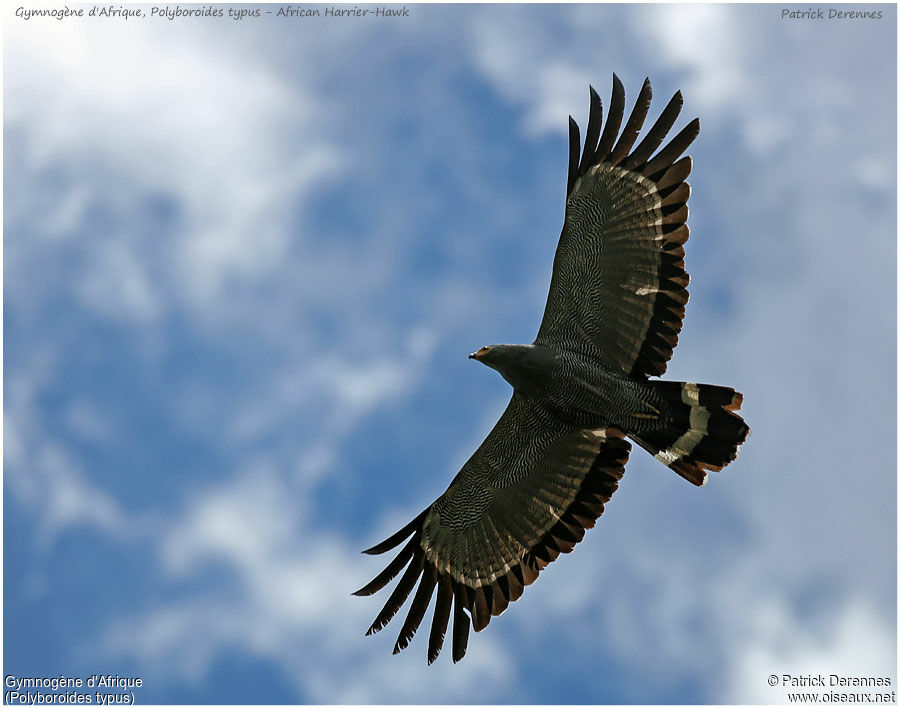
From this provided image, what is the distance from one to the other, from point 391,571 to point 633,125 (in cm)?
618

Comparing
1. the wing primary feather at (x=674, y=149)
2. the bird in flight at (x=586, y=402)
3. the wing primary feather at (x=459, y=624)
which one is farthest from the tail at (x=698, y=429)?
the wing primary feather at (x=459, y=624)

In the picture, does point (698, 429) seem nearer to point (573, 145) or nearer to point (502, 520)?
point (502, 520)

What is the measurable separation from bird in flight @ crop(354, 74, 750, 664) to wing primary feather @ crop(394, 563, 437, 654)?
1cm

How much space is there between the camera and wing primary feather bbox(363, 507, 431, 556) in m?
14.0

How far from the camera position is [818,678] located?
1408 cm


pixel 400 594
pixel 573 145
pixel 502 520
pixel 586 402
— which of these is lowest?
pixel 400 594

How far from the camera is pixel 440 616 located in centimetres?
1421

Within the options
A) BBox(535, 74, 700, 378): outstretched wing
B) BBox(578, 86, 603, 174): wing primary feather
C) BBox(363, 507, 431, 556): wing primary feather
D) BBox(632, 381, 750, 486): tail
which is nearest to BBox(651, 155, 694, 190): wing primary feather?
BBox(535, 74, 700, 378): outstretched wing

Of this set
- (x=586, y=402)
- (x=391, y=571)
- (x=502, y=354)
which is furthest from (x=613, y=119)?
(x=391, y=571)

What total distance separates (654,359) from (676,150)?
2481 millimetres

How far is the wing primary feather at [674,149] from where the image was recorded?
44.2 ft

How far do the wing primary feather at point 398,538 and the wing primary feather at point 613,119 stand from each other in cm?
494

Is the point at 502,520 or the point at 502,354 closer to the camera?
the point at 502,354

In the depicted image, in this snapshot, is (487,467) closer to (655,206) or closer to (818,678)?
(655,206)
